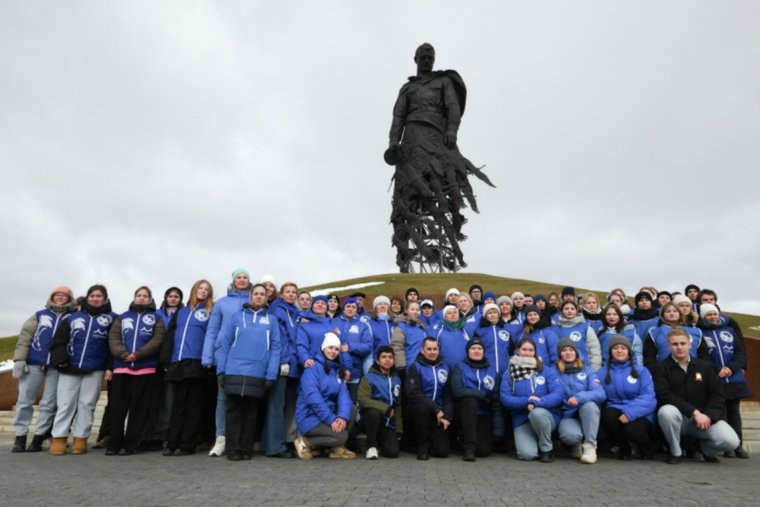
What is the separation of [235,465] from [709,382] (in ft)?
18.5

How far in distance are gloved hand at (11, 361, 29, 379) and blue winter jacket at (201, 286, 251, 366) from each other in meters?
2.52

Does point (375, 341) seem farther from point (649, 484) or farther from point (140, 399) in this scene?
point (649, 484)

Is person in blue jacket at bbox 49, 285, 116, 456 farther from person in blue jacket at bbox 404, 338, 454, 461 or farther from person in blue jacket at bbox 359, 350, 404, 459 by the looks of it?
person in blue jacket at bbox 404, 338, 454, 461

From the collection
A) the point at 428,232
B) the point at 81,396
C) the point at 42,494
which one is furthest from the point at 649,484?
the point at 428,232

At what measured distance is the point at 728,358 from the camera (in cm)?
711

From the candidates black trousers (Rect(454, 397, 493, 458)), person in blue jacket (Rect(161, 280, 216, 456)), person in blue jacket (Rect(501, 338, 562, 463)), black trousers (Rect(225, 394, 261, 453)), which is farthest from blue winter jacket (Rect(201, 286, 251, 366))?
person in blue jacket (Rect(501, 338, 562, 463))

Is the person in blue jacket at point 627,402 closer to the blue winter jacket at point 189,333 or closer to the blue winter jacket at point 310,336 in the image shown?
the blue winter jacket at point 310,336

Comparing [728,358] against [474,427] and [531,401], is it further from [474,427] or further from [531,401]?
[474,427]

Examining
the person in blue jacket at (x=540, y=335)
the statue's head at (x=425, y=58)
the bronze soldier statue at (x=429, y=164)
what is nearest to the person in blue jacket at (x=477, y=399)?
the person in blue jacket at (x=540, y=335)

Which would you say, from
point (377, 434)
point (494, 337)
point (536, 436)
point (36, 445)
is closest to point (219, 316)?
point (377, 434)

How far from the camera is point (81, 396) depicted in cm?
679

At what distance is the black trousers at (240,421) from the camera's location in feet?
20.5

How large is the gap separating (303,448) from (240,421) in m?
0.82

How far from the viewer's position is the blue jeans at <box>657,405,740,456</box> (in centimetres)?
613
